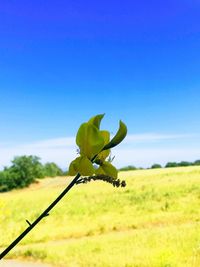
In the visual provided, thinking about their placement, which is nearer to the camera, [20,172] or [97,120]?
[97,120]

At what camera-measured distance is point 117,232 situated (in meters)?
12.8

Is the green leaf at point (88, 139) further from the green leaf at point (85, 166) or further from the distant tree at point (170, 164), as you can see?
the distant tree at point (170, 164)

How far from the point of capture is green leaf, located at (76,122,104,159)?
1.80 ft

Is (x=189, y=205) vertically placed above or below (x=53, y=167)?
below

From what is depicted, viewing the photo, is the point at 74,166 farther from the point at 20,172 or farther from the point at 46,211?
the point at 20,172

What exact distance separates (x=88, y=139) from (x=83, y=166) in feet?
0.11

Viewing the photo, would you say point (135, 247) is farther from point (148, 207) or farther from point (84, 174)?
point (84, 174)

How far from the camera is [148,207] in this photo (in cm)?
1598

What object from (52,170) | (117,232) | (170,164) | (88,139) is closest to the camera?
(88,139)

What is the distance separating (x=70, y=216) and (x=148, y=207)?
263cm

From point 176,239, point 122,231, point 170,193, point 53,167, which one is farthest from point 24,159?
point 176,239

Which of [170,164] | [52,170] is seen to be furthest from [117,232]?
[170,164]

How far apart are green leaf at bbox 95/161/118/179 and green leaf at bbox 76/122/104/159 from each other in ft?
0.12

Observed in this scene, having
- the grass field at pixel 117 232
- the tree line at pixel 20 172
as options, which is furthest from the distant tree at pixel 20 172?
the grass field at pixel 117 232
